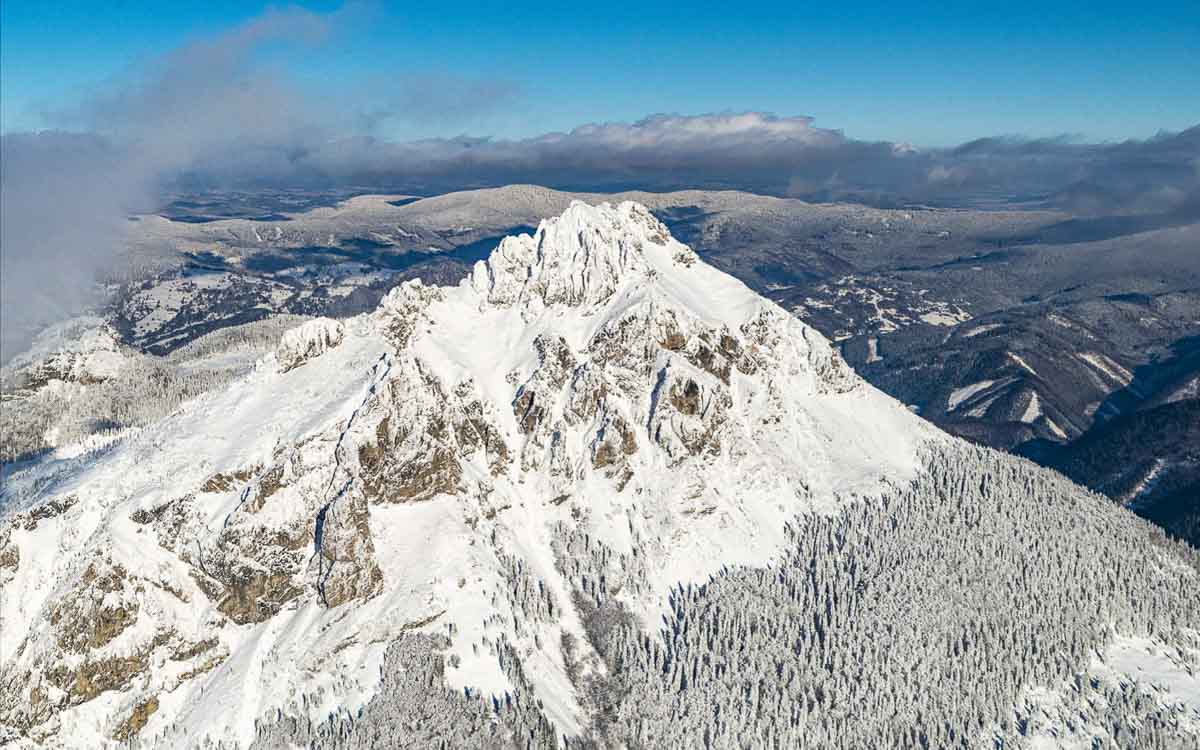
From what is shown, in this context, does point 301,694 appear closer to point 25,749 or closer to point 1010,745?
point 25,749

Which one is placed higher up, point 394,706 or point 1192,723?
point 394,706

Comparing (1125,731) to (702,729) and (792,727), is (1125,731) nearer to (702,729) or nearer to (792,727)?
(792,727)

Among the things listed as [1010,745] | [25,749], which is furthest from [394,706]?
[1010,745]

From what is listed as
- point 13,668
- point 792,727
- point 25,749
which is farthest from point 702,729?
point 13,668

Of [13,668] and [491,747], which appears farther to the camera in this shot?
[13,668]

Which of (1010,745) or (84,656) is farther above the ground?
(84,656)

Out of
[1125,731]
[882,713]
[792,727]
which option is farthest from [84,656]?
[1125,731]

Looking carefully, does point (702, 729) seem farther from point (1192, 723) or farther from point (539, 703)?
point (1192, 723)
